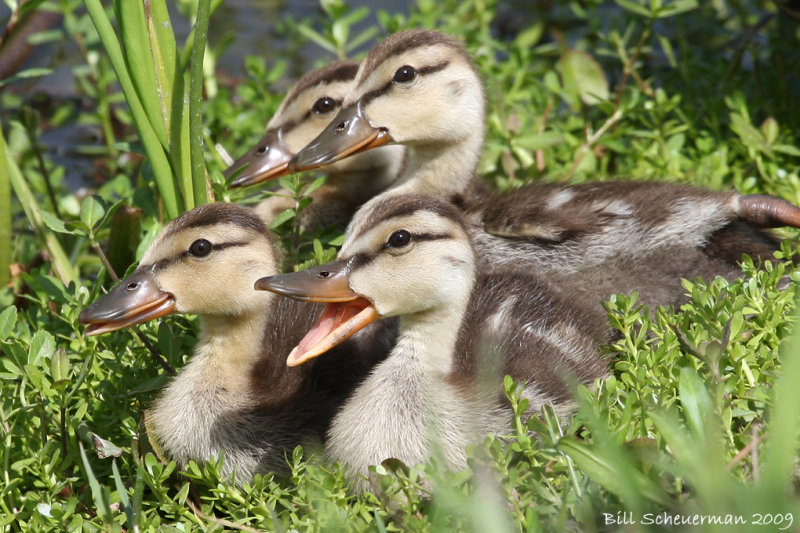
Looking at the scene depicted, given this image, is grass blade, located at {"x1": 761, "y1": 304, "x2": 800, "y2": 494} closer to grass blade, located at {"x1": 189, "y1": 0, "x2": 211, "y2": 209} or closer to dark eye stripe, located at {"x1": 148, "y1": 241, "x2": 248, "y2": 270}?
dark eye stripe, located at {"x1": 148, "y1": 241, "x2": 248, "y2": 270}

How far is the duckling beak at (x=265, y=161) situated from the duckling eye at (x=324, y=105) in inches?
8.0

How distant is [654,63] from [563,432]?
4.52m

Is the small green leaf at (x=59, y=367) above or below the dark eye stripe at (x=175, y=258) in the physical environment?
below

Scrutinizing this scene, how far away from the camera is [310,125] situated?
4.59 m

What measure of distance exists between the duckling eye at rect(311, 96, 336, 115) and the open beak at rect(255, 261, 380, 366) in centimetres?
157

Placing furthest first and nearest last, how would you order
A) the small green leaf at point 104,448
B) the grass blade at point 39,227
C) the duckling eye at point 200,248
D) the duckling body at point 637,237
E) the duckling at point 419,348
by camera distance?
the grass blade at point 39,227, the duckling body at point 637,237, the duckling eye at point 200,248, the small green leaf at point 104,448, the duckling at point 419,348

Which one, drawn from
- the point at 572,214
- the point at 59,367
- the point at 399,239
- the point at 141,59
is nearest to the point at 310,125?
the point at 141,59

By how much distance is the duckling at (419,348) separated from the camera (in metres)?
3.01

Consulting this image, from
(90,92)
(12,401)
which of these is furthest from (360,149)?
(90,92)

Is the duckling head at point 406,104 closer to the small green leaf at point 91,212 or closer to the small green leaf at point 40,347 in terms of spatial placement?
the small green leaf at point 91,212

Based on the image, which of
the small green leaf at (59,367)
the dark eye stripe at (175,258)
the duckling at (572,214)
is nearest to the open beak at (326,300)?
the dark eye stripe at (175,258)

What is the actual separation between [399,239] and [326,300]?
294mm

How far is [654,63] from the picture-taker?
6.81m

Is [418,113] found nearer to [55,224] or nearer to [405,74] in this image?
[405,74]
